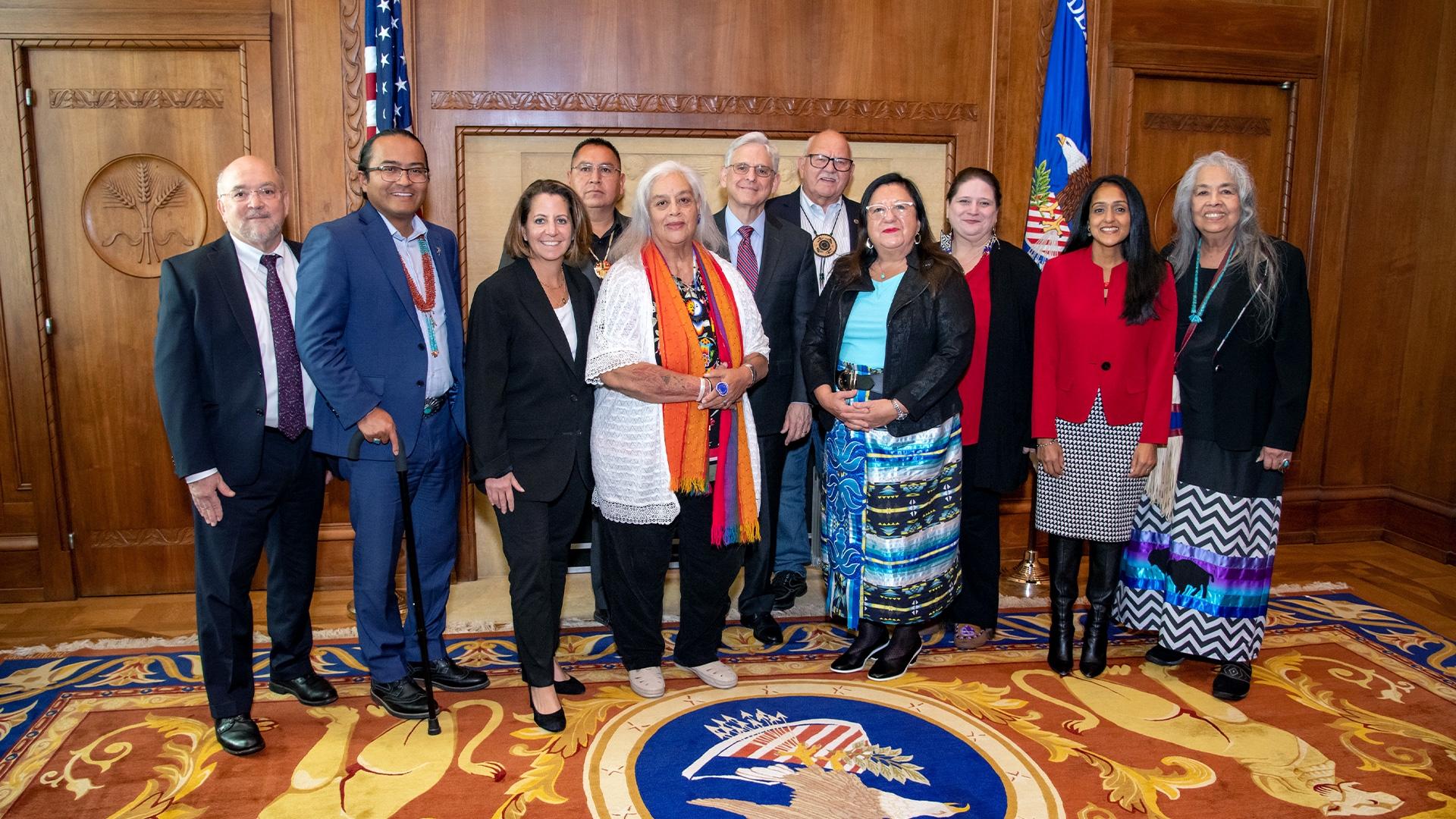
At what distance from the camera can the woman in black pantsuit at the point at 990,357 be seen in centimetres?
322

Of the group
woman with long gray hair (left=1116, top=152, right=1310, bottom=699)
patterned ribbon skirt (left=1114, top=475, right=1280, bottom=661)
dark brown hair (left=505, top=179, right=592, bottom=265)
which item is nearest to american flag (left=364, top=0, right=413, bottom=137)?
dark brown hair (left=505, top=179, right=592, bottom=265)

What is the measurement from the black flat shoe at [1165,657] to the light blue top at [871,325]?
1562 mm

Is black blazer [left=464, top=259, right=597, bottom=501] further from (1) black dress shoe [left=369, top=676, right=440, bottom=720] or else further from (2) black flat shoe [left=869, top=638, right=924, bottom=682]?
(2) black flat shoe [left=869, top=638, right=924, bottom=682]

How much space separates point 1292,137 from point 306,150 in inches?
195

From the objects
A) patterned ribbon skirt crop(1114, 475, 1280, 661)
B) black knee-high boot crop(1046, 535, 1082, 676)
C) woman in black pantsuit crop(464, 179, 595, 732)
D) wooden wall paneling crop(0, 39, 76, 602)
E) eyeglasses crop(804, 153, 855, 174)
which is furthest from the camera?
wooden wall paneling crop(0, 39, 76, 602)

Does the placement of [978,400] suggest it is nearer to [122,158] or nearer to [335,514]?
[335,514]

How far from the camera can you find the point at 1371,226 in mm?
4945

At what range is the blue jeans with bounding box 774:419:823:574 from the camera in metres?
3.82

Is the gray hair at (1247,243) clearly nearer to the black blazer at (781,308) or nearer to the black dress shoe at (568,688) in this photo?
the black blazer at (781,308)

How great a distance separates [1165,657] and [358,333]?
3.05 meters

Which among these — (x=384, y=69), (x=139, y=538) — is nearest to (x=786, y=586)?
(x=384, y=69)

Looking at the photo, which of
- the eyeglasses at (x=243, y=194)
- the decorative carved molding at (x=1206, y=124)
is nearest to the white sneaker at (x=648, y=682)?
the eyeglasses at (x=243, y=194)

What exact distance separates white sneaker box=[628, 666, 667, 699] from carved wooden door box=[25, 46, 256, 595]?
250 cm

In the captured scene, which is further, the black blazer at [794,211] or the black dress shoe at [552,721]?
the black blazer at [794,211]
